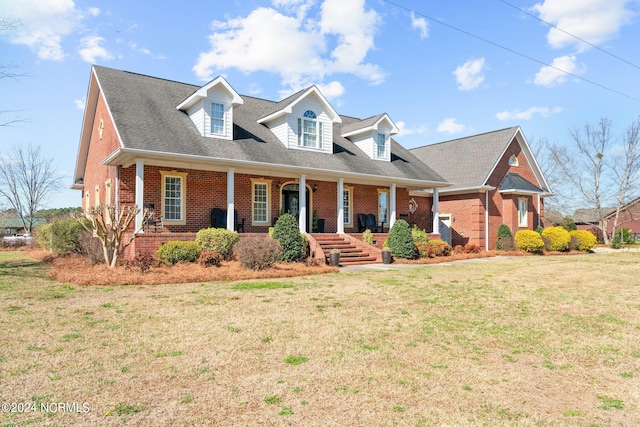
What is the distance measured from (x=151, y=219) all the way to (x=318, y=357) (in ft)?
39.1

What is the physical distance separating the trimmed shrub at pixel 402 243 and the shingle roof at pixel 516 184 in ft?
38.2

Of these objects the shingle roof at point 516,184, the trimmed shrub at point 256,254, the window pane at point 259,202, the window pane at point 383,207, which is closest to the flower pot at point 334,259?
the trimmed shrub at point 256,254

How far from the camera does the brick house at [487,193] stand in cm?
2567

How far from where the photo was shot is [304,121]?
20391 millimetres

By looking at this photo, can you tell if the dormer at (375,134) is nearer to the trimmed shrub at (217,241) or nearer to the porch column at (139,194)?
the trimmed shrub at (217,241)

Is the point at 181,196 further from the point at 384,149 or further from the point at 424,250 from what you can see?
the point at 384,149

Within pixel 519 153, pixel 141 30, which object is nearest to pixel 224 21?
pixel 141 30

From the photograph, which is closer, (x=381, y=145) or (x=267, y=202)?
(x=267, y=202)

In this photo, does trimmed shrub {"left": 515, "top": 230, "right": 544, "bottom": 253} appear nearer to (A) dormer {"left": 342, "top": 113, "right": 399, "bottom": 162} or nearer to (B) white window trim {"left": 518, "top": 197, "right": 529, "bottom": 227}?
(B) white window trim {"left": 518, "top": 197, "right": 529, "bottom": 227}

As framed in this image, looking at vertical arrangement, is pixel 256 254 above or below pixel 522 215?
below

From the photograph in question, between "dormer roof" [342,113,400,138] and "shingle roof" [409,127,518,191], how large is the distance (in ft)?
20.9

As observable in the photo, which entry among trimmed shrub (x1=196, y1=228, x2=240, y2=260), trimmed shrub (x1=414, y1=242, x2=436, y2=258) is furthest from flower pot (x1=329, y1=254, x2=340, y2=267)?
trimmed shrub (x1=414, y1=242, x2=436, y2=258)

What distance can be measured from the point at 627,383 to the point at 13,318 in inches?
343

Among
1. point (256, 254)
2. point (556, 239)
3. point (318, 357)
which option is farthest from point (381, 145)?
point (318, 357)
